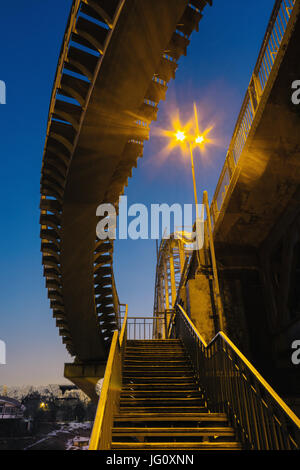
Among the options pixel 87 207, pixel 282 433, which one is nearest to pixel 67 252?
pixel 87 207

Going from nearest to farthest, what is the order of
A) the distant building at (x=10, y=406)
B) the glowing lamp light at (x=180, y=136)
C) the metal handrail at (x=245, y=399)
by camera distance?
1. the metal handrail at (x=245, y=399)
2. the glowing lamp light at (x=180, y=136)
3. the distant building at (x=10, y=406)

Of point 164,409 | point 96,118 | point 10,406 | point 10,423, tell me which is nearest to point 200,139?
point 96,118

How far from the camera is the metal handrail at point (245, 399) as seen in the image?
11.3 ft

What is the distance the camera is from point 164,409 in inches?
220

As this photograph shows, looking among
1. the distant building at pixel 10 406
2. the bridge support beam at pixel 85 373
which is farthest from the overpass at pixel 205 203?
the distant building at pixel 10 406

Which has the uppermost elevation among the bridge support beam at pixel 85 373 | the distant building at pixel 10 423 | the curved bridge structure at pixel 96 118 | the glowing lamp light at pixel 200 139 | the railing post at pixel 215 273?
the glowing lamp light at pixel 200 139

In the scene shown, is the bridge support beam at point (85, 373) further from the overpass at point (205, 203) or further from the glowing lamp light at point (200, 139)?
the glowing lamp light at point (200, 139)

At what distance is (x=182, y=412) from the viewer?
5.75 m

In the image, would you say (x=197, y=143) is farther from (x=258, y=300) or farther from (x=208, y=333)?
(x=208, y=333)

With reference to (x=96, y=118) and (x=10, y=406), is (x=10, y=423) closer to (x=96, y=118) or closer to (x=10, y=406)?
(x=10, y=406)

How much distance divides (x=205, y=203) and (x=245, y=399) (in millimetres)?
7446

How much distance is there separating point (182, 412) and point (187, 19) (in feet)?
31.9

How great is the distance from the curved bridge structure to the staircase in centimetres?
569

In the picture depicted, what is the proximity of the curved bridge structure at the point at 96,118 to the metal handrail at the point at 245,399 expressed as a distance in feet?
21.9
